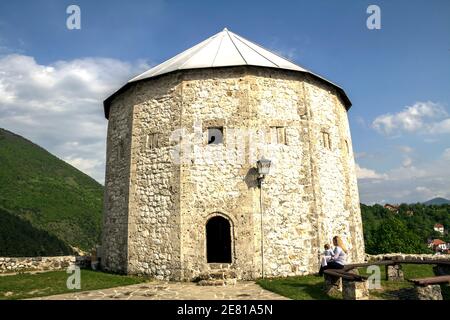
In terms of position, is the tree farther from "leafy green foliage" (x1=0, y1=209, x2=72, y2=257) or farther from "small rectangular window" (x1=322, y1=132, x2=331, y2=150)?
"leafy green foliage" (x1=0, y1=209, x2=72, y2=257)

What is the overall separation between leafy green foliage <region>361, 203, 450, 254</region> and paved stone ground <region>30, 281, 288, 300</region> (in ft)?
96.8

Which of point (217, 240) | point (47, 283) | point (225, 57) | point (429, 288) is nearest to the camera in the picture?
point (429, 288)

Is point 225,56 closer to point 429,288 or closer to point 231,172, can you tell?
point 231,172

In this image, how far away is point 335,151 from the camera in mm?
13898

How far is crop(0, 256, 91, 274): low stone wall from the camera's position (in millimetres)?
14471

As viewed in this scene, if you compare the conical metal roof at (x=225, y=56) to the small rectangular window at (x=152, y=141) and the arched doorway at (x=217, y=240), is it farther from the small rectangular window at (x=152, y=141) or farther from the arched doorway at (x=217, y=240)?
the arched doorway at (x=217, y=240)

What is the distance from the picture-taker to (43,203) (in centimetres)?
4934

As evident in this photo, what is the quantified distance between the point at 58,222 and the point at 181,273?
4165cm

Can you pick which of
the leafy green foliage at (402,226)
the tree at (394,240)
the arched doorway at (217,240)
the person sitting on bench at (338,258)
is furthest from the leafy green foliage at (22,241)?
the leafy green foliage at (402,226)

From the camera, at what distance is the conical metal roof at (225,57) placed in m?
13.0

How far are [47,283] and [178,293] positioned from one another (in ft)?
15.6

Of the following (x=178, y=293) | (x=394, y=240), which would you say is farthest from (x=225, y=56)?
(x=394, y=240)
